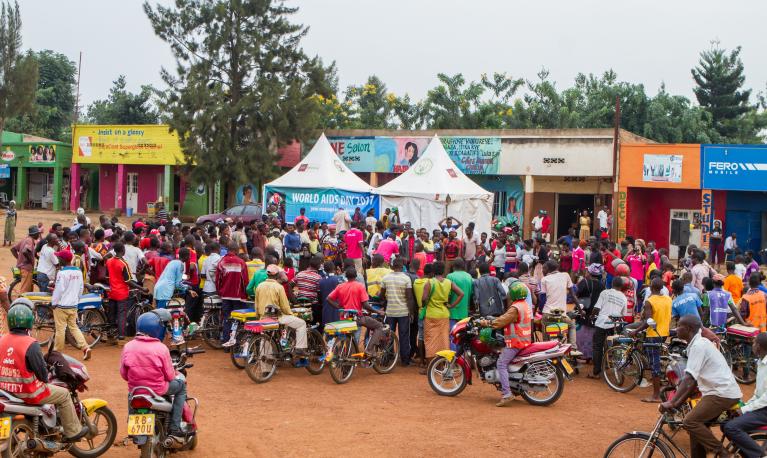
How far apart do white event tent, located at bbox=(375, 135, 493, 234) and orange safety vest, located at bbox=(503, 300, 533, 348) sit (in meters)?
13.7

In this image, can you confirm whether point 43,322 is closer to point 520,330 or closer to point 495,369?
point 495,369

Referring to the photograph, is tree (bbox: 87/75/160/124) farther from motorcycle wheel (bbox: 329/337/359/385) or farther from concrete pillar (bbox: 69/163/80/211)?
motorcycle wheel (bbox: 329/337/359/385)

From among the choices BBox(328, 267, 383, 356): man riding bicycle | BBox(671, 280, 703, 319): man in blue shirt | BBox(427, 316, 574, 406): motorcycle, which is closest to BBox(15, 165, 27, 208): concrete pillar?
BBox(328, 267, 383, 356): man riding bicycle

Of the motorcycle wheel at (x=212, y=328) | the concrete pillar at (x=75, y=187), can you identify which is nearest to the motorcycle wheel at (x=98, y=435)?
the motorcycle wheel at (x=212, y=328)

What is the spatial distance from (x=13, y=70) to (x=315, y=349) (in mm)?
31159

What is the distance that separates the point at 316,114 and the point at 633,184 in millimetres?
12661

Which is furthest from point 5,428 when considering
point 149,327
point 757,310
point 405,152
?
point 405,152

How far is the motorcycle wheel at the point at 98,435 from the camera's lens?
754 centimetres

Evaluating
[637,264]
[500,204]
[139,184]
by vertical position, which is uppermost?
[139,184]

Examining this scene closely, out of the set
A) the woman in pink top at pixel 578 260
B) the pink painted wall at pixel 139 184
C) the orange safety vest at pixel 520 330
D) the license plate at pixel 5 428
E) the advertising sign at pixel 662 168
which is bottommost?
the license plate at pixel 5 428

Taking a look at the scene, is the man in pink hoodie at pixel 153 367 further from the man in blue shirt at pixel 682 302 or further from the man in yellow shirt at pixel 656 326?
the man in blue shirt at pixel 682 302

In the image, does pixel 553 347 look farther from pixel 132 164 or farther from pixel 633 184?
pixel 132 164

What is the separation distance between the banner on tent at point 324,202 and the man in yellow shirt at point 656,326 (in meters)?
13.5

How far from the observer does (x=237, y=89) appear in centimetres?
3372
